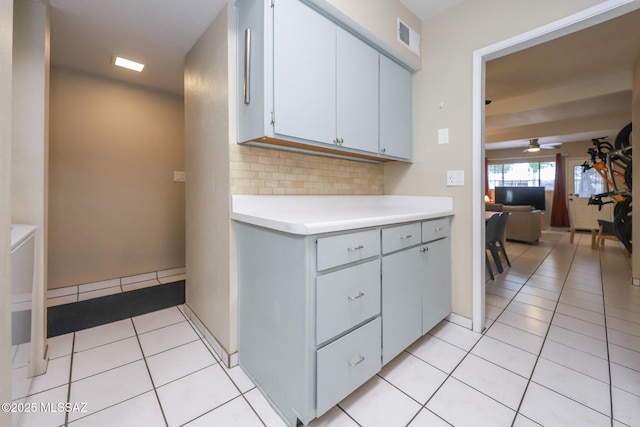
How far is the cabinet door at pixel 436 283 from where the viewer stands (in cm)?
180

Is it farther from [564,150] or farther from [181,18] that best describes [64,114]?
[564,150]

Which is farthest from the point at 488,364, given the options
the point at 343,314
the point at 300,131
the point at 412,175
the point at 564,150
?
the point at 564,150

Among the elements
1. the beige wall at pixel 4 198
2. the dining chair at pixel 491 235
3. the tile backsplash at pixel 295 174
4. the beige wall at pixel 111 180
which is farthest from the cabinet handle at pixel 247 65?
the dining chair at pixel 491 235

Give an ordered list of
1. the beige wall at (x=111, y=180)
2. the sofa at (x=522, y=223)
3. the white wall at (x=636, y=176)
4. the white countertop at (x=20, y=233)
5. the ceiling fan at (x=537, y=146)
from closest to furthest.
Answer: the white countertop at (x=20, y=233) → the beige wall at (x=111, y=180) → the white wall at (x=636, y=176) → the sofa at (x=522, y=223) → the ceiling fan at (x=537, y=146)

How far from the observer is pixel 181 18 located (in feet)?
5.74

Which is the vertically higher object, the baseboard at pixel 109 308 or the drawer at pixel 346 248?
the drawer at pixel 346 248

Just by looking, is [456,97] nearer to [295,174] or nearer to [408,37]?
[408,37]

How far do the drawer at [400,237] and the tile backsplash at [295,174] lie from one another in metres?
0.72

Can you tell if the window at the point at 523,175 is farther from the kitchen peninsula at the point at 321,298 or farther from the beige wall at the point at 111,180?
the beige wall at the point at 111,180

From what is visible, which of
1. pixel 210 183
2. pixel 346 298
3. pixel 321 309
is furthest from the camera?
pixel 210 183

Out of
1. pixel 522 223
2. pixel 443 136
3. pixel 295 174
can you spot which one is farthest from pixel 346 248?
pixel 522 223

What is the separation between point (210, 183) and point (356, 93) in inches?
45.6

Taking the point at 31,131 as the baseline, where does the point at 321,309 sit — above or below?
below

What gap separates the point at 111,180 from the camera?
2.83m
